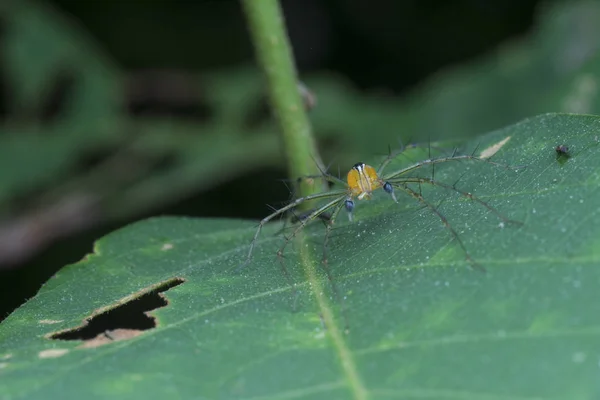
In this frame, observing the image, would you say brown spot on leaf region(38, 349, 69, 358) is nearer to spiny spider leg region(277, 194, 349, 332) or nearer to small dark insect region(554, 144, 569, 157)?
spiny spider leg region(277, 194, 349, 332)

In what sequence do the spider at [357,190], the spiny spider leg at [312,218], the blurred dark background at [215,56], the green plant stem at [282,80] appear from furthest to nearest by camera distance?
the blurred dark background at [215,56] < the green plant stem at [282,80] < the spider at [357,190] < the spiny spider leg at [312,218]

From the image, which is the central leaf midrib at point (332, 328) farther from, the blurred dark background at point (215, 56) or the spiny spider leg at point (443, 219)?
the blurred dark background at point (215, 56)

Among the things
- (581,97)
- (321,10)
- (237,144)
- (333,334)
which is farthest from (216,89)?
(333,334)

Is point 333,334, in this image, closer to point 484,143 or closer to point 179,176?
point 484,143

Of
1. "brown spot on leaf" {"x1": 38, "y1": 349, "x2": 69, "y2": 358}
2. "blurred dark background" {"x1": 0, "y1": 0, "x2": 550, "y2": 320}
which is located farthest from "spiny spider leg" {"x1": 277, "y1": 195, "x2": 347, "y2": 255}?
"blurred dark background" {"x1": 0, "y1": 0, "x2": 550, "y2": 320}

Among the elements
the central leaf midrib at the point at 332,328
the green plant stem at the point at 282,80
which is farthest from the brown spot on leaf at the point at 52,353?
the green plant stem at the point at 282,80
